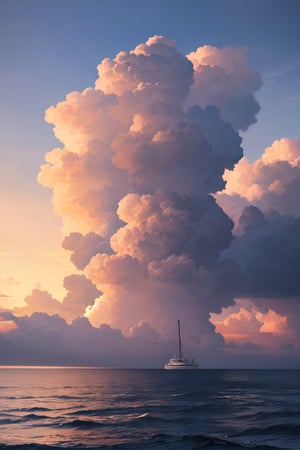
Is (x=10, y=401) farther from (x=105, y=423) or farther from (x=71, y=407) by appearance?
(x=105, y=423)

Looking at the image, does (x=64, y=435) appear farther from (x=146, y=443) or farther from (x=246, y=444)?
(x=246, y=444)

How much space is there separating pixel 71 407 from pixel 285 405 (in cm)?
4160

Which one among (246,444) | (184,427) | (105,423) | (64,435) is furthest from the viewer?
(105,423)

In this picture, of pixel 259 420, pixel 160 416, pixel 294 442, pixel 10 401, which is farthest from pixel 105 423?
pixel 10 401

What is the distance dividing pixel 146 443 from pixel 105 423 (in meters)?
18.4

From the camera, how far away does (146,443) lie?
55719 mm

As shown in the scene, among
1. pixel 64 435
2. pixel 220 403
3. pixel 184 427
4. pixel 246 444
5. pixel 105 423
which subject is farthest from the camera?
pixel 220 403

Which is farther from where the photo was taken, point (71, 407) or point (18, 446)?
point (71, 407)

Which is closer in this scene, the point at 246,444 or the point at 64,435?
the point at 246,444

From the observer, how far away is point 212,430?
65.5 m

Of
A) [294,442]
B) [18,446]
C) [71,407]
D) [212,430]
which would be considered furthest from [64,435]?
[71,407]

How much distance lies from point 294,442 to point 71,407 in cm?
5379

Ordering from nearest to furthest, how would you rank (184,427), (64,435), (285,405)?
(64,435) < (184,427) < (285,405)

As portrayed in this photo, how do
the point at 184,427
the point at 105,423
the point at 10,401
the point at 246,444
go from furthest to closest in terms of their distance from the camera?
1. the point at 10,401
2. the point at 105,423
3. the point at 184,427
4. the point at 246,444
